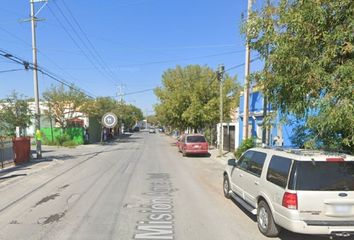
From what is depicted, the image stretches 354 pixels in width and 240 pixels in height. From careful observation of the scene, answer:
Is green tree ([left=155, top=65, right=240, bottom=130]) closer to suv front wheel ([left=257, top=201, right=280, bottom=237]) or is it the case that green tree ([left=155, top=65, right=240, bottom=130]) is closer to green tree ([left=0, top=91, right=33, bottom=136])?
green tree ([left=0, top=91, right=33, bottom=136])

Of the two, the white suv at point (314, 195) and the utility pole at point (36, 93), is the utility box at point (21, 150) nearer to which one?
the utility pole at point (36, 93)

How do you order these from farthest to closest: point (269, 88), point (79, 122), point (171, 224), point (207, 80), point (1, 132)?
1. point (79, 122)
2. point (207, 80)
3. point (1, 132)
4. point (269, 88)
5. point (171, 224)

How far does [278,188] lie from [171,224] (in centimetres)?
247

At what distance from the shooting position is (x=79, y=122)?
49.9m

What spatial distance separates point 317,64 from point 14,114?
75.6ft

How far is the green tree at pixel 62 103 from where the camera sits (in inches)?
1727

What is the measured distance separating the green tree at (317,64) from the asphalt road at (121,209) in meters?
2.27

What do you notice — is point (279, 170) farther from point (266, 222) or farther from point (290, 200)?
point (266, 222)

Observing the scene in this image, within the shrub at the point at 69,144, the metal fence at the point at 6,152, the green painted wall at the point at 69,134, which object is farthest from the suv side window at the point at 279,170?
the green painted wall at the point at 69,134

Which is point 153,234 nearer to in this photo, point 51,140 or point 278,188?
point 278,188

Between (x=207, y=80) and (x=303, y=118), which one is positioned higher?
(x=207, y=80)

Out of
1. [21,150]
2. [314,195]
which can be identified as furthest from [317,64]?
[21,150]

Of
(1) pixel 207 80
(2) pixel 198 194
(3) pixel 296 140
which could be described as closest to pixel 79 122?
(1) pixel 207 80

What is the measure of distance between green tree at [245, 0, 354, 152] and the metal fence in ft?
50.8
